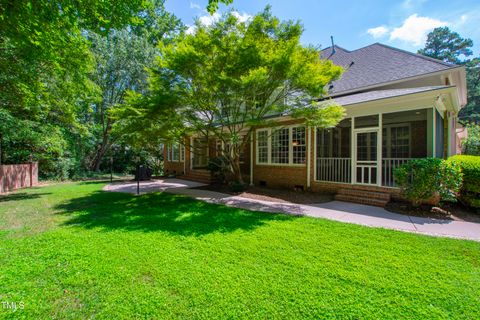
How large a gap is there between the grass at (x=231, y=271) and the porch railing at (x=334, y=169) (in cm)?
429

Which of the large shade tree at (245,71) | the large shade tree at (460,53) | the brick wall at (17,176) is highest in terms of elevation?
the large shade tree at (460,53)

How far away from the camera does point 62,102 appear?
971cm

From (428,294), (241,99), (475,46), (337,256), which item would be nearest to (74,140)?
(241,99)

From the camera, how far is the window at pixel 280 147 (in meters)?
10.5

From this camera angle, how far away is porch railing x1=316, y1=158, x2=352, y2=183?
8.76 meters

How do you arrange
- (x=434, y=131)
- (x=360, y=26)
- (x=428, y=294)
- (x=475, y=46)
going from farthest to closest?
1. (x=475, y=46)
2. (x=360, y=26)
3. (x=434, y=131)
4. (x=428, y=294)

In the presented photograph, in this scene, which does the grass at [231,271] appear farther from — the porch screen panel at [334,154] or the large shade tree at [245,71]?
the porch screen panel at [334,154]

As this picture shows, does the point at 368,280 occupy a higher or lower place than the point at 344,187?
lower

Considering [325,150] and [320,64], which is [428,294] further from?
[325,150]

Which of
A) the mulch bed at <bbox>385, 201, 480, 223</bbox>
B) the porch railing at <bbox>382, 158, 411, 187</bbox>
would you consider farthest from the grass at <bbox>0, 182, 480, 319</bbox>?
the porch railing at <bbox>382, 158, 411, 187</bbox>

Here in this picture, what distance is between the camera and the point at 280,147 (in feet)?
35.1

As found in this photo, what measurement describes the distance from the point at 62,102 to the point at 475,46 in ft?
181

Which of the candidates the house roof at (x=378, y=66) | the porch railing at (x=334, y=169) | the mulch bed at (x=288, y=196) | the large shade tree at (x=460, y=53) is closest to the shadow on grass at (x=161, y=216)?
the mulch bed at (x=288, y=196)

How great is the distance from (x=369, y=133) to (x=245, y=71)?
5500mm
